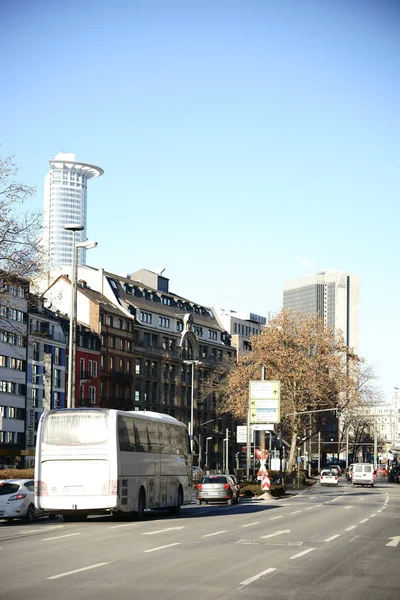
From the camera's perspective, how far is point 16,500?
30.1m

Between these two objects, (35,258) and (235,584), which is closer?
(235,584)

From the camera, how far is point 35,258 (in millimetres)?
36469

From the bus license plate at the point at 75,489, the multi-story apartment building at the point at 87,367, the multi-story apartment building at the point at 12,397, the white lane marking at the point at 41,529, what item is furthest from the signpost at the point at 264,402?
the multi-story apartment building at the point at 87,367

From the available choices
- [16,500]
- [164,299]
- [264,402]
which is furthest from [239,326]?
[16,500]

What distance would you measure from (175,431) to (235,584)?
22.7 m

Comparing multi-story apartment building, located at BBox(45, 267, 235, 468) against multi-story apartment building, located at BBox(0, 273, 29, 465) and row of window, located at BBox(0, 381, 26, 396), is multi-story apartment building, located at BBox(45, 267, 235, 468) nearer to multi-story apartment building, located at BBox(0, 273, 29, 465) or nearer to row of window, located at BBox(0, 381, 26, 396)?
row of window, located at BBox(0, 381, 26, 396)

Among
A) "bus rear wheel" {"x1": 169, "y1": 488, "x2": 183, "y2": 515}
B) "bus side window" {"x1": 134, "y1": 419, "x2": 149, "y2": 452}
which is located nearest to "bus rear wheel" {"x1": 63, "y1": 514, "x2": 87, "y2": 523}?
"bus side window" {"x1": 134, "y1": 419, "x2": 149, "y2": 452}

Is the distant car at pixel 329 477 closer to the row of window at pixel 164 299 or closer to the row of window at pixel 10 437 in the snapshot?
the row of window at pixel 10 437

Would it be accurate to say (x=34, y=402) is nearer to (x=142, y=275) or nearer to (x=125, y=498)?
(x=142, y=275)

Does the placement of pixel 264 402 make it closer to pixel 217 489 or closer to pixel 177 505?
pixel 217 489

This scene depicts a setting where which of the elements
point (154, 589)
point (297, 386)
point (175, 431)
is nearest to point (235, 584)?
point (154, 589)

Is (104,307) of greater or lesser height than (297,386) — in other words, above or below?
above

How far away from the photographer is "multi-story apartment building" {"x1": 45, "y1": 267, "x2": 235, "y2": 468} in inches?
4171

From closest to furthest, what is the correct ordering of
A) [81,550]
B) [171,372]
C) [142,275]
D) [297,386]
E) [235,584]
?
[235,584], [81,550], [297,386], [171,372], [142,275]
